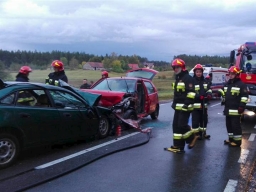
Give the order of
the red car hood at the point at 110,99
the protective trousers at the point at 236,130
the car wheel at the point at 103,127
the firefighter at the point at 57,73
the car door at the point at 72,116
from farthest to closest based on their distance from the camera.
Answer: the red car hood at the point at 110,99
the firefighter at the point at 57,73
the car wheel at the point at 103,127
the protective trousers at the point at 236,130
the car door at the point at 72,116

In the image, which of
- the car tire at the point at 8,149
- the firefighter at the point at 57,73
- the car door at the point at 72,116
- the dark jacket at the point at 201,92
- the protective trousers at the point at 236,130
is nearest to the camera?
the car tire at the point at 8,149

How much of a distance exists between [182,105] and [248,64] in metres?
6.39

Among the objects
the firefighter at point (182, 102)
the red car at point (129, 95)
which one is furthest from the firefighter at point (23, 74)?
the firefighter at point (182, 102)

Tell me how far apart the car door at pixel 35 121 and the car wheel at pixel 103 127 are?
183 cm

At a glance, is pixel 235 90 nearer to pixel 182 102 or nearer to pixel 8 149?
pixel 182 102

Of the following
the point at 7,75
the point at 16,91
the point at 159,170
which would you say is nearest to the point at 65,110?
the point at 16,91

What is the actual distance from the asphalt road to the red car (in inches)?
66.1

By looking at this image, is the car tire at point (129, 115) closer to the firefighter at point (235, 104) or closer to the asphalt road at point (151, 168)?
the asphalt road at point (151, 168)

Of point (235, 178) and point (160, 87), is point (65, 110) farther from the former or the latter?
point (160, 87)

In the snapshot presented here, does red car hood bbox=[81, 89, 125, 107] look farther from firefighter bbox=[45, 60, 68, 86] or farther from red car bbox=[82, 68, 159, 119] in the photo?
firefighter bbox=[45, 60, 68, 86]

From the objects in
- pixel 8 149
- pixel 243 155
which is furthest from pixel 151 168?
pixel 8 149

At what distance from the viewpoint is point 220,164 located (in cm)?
645

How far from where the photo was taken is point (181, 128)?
→ 7.16 m

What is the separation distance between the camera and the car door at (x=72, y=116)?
6.91 metres
